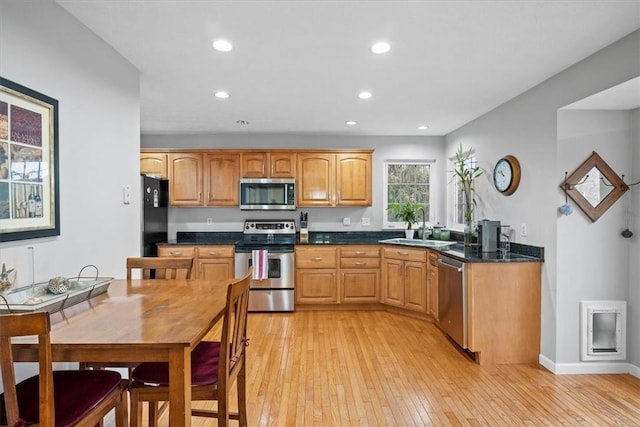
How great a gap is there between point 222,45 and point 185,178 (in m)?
2.87

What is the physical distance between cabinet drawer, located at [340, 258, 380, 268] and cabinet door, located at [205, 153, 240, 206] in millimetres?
1666

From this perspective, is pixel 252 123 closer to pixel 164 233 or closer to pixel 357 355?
pixel 164 233

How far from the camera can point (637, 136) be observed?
9.00 ft

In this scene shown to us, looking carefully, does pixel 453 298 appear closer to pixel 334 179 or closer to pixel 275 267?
pixel 275 267

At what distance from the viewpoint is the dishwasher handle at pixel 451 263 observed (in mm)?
3194

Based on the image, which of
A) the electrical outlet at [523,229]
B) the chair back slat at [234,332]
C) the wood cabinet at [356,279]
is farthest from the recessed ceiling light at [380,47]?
the wood cabinet at [356,279]

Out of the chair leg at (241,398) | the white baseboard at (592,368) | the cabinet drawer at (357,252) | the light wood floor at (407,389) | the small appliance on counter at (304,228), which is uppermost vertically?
the small appliance on counter at (304,228)

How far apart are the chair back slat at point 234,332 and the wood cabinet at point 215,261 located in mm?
2773

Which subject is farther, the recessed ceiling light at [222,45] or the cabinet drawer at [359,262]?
the cabinet drawer at [359,262]

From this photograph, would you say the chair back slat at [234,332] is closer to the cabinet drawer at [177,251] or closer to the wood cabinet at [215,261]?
the wood cabinet at [215,261]

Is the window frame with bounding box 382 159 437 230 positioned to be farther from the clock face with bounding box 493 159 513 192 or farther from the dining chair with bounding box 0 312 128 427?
the dining chair with bounding box 0 312 128 427

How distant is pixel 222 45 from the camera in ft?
7.59

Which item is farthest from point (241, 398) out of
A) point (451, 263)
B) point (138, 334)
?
point (451, 263)

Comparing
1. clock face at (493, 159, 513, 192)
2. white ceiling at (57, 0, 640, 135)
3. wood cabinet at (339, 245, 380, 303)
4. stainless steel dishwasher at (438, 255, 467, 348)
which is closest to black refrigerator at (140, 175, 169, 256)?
white ceiling at (57, 0, 640, 135)
